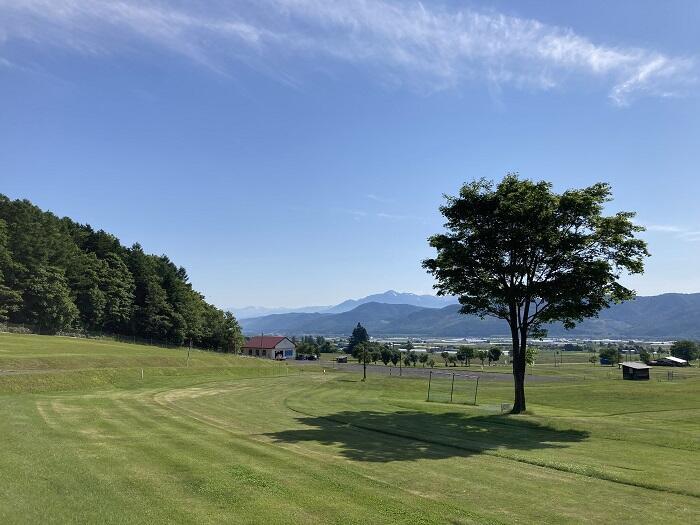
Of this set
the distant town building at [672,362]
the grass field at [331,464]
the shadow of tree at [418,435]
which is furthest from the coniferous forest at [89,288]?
the distant town building at [672,362]

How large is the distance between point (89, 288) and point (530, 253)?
92.5 meters

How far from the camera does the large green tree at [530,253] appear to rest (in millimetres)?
32625

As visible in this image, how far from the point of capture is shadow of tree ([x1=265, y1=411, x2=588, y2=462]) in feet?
66.7

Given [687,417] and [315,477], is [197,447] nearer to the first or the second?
[315,477]

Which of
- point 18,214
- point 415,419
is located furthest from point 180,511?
point 18,214

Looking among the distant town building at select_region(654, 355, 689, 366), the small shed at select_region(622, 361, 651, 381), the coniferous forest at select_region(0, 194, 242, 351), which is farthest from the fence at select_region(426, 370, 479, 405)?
the distant town building at select_region(654, 355, 689, 366)

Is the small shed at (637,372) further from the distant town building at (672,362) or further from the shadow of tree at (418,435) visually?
the shadow of tree at (418,435)

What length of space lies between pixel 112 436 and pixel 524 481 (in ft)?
53.9

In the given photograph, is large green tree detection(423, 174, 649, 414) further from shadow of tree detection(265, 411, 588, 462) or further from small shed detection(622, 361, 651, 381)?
small shed detection(622, 361, 651, 381)

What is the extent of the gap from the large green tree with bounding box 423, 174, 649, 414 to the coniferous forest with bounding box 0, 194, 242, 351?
74.6 m

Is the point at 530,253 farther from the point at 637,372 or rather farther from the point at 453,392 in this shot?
the point at 637,372

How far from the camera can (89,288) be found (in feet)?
332

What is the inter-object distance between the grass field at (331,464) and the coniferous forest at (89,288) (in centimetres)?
5894

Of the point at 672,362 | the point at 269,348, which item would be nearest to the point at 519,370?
the point at 672,362
